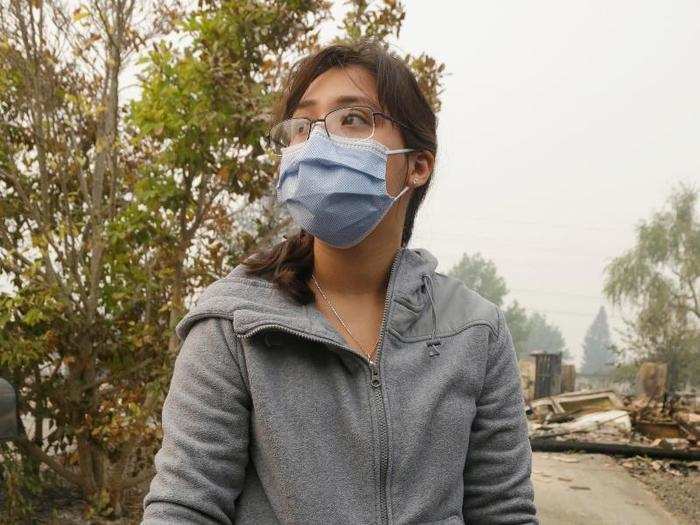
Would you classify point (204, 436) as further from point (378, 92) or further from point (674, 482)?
point (674, 482)

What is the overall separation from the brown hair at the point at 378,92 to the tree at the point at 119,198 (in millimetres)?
1715

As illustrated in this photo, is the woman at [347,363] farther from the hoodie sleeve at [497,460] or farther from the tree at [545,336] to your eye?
the tree at [545,336]

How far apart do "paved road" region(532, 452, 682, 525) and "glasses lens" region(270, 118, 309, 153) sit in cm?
530

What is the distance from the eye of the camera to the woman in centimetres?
140

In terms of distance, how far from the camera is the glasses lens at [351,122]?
1726 millimetres

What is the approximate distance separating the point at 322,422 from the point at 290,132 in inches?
28.8

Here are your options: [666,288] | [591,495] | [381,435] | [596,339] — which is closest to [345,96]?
[381,435]

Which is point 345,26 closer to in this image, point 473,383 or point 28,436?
point 473,383

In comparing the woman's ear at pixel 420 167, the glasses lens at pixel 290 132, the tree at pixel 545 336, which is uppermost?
the tree at pixel 545 336

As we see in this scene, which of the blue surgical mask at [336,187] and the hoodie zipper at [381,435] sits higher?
the blue surgical mask at [336,187]

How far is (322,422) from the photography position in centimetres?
144

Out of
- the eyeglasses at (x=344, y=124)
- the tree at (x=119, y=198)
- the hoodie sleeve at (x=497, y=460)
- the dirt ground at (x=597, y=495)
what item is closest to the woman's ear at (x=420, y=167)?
the eyeglasses at (x=344, y=124)

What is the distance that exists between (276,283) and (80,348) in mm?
3006

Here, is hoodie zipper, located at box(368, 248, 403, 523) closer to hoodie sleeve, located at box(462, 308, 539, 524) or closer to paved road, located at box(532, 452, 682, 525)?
hoodie sleeve, located at box(462, 308, 539, 524)
